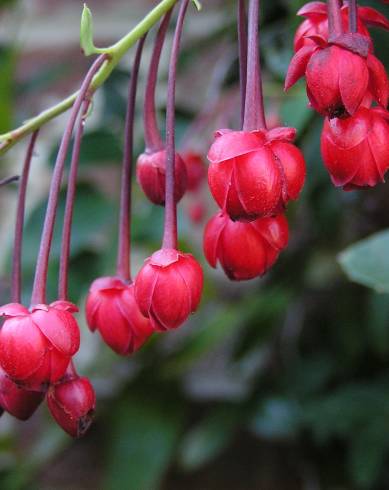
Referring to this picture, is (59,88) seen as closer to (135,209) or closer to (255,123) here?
(135,209)

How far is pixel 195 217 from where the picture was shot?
3.74 feet

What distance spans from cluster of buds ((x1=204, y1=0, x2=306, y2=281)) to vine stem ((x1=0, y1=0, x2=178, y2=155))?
7 cm

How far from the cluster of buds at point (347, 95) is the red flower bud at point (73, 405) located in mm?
196

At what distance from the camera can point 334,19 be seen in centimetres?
48

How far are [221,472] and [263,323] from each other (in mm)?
A: 311

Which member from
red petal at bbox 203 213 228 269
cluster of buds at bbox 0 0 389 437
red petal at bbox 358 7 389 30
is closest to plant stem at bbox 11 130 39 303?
cluster of buds at bbox 0 0 389 437

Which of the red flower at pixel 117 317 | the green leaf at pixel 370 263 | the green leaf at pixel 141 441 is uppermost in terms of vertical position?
the red flower at pixel 117 317

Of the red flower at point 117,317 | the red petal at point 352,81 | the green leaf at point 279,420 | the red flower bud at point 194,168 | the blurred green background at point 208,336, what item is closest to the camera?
the red petal at point 352,81

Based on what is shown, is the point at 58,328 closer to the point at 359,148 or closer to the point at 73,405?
the point at 73,405

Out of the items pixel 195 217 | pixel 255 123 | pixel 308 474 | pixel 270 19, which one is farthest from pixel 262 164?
pixel 308 474

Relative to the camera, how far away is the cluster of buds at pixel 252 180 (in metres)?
0.47

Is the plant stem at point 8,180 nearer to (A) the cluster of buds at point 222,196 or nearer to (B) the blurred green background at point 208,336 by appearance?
(A) the cluster of buds at point 222,196

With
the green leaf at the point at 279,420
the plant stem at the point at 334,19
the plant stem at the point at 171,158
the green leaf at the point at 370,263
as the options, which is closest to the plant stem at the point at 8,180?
the plant stem at the point at 171,158

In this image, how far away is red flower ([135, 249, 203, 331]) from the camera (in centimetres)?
51
